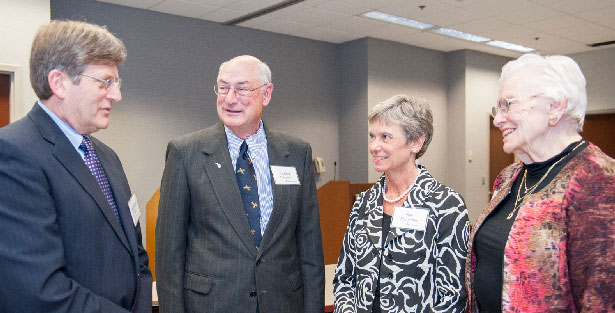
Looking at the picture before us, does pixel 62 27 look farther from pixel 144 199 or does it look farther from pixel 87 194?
pixel 144 199

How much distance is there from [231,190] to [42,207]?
711 millimetres

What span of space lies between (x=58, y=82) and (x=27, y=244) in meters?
0.45

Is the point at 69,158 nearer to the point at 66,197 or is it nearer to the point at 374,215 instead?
the point at 66,197

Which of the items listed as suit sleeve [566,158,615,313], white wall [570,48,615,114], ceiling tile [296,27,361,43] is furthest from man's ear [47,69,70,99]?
white wall [570,48,615,114]

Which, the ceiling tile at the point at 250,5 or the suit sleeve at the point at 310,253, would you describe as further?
the ceiling tile at the point at 250,5

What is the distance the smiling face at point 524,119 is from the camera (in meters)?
1.32

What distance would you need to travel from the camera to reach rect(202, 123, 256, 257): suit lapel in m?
1.72

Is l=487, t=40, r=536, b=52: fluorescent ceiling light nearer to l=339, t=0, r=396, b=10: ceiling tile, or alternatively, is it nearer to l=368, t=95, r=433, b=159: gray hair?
l=339, t=0, r=396, b=10: ceiling tile

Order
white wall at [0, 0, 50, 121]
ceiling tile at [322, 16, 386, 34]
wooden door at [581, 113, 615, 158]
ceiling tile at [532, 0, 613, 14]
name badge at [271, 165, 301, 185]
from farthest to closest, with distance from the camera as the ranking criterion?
wooden door at [581, 113, 615, 158]
ceiling tile at [322, 16, 386, 34]
ceiling tile at [532, 0, 613, 14]
white wall at [0, 0, 50, 121]
name badge at [271, 165, 301, 185]

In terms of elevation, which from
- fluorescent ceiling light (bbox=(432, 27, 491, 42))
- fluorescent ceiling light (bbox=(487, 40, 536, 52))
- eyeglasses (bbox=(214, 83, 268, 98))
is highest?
fluorescent ceiling light (bbox=(487, 40, 536, 52))

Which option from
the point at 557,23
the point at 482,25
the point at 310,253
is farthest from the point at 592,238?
the point at 557,23

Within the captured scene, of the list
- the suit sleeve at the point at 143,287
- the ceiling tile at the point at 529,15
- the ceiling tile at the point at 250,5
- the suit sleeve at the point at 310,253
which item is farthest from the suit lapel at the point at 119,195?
the ceiling tile at the point at 529,15

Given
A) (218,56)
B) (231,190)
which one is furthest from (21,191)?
(218,56)

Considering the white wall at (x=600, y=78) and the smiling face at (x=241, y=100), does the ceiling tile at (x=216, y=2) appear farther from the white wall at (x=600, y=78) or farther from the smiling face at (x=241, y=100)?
the white wall at (x=600, y=78)
